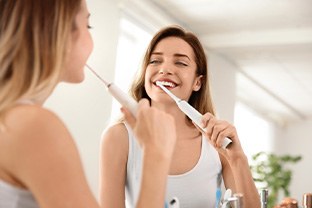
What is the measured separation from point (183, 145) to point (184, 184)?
195mm

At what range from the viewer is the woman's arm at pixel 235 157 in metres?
1.25

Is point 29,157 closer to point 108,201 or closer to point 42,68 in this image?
point 42,68

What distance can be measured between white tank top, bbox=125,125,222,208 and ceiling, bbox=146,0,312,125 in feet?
7.67

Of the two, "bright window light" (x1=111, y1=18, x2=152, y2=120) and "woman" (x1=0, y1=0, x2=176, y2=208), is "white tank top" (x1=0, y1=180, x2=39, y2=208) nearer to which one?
"woman" (x1=0, y1=0, x2=176, y2=208)

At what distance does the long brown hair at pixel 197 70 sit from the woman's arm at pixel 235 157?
220 mm

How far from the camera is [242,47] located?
4.38 meters

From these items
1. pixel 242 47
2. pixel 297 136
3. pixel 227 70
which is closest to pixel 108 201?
pixel 242 47

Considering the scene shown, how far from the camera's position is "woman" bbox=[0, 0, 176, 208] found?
0.69m

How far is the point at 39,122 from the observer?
694mm

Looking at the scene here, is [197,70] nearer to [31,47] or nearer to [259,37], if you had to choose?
[31,47]

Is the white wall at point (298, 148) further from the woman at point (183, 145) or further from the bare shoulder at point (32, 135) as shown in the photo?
the bare shoulder at point (32, 135)

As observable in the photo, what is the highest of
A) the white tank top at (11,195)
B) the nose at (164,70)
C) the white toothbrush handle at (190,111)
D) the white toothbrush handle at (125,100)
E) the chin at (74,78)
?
the nose at (164,70)

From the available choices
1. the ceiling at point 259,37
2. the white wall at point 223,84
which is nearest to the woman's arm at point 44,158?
the ceiling at point 259,37

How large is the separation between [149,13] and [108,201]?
257cm
